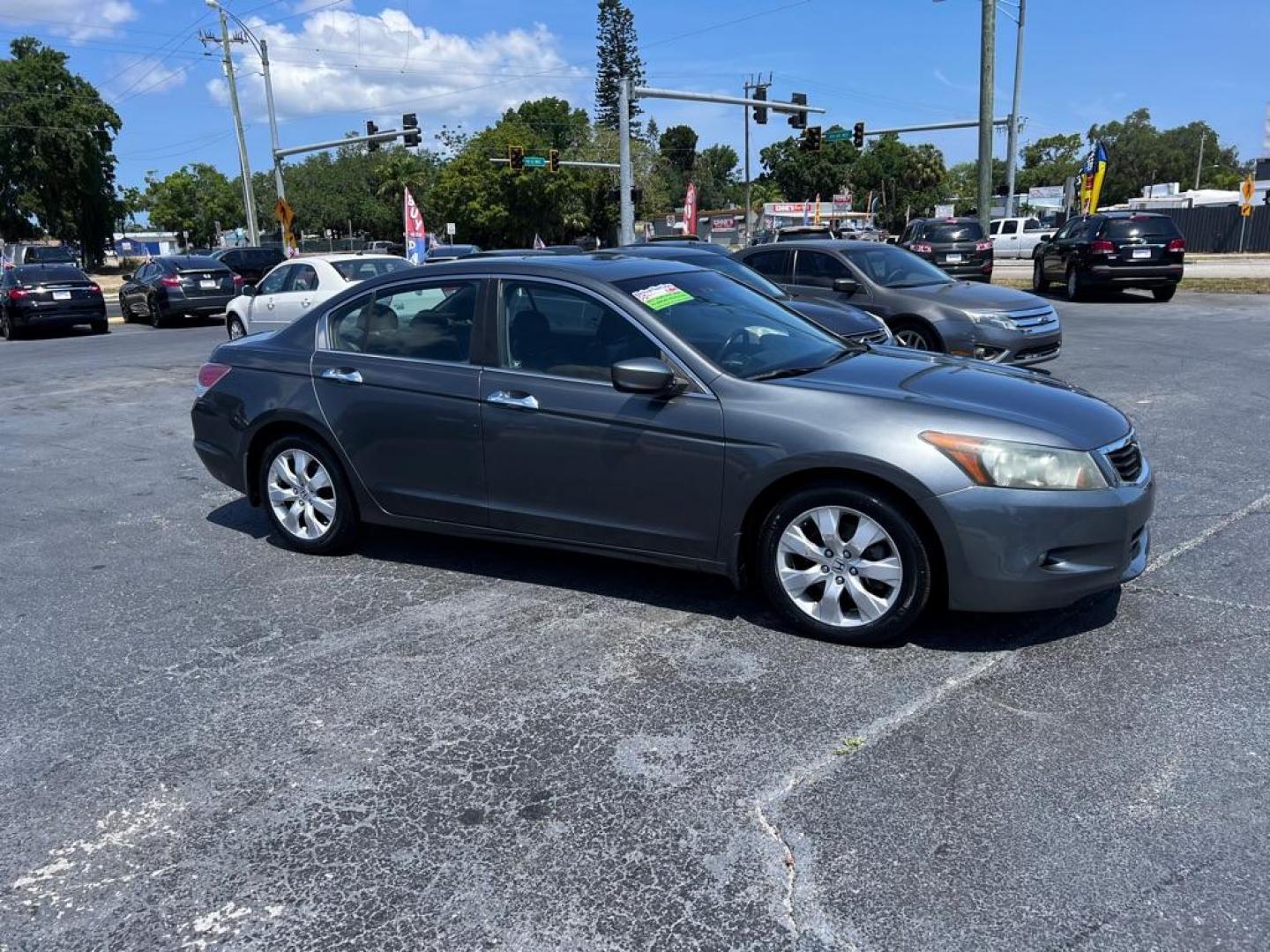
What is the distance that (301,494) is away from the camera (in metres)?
5.57

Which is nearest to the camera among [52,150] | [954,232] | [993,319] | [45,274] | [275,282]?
[993,319]

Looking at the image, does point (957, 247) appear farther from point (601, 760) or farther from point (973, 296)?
point (601, 760)

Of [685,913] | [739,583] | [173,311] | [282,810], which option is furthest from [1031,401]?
[173,311]

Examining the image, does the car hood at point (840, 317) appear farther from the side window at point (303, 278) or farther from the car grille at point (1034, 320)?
the side window at point (303, 278)

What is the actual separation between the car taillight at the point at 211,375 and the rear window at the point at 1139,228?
1799 centimetres

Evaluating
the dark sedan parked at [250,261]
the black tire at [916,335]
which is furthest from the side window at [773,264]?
the dark sedan parked at [250,261]

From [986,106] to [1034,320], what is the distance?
53.5 ft

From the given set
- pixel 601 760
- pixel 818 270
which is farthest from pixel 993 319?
pixel 601 760

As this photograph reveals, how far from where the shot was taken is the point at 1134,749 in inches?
130

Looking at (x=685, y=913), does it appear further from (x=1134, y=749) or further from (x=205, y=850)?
(x=1134, y=749)

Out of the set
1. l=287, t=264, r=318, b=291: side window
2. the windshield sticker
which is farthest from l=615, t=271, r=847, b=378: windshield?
l=287, t=264, r=318, b=291: side window

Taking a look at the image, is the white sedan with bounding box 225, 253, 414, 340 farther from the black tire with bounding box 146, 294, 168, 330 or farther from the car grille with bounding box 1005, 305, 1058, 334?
the black tire with bounding box 146, 294, 168, 330

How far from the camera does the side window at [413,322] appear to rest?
5.01 m

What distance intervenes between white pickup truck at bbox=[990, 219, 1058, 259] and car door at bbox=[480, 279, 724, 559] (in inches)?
1698
